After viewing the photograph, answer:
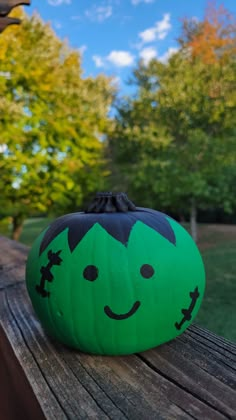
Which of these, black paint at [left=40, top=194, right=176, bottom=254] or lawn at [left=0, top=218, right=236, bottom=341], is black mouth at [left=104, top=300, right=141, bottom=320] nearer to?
black paint at [left=40, top=194, right=176, bottom=254]

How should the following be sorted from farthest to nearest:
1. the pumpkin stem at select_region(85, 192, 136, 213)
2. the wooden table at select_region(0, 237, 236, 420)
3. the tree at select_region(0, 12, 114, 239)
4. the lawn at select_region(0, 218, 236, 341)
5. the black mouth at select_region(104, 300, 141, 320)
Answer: the tree at select_region(0, 12, 114, 239), the lawn at select_region(0, 218, 236, 341), the pumpkin stem at select_region(85, 192, 136, 213), the black mouth at select_region(104, 300, 141, 320), the wooden table at select_region(0, 237, 236, 420)

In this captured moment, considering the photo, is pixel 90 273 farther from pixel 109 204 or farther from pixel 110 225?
pixel 109 204

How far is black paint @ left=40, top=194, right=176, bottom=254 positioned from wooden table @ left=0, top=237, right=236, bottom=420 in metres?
0.34

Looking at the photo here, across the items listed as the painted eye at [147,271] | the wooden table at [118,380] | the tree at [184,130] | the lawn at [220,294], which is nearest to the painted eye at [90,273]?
the painted eye at [147,271]

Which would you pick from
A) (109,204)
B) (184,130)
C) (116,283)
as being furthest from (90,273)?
(184,130)

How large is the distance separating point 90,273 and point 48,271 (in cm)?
14

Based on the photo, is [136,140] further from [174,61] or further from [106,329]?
[106,329]

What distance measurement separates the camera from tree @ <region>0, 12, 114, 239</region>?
18.6 feet

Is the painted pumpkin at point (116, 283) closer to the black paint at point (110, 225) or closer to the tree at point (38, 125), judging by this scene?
the black paint at point (110, 225)

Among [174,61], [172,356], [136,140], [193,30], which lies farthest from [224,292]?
[193,30]

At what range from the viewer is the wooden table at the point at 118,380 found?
785 mm

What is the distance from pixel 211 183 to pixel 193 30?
5862 millimetres

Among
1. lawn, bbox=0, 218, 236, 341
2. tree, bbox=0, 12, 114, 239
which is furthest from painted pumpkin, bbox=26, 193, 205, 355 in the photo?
tree, bbox=0, 12, 114, 239

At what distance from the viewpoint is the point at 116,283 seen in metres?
0.94
